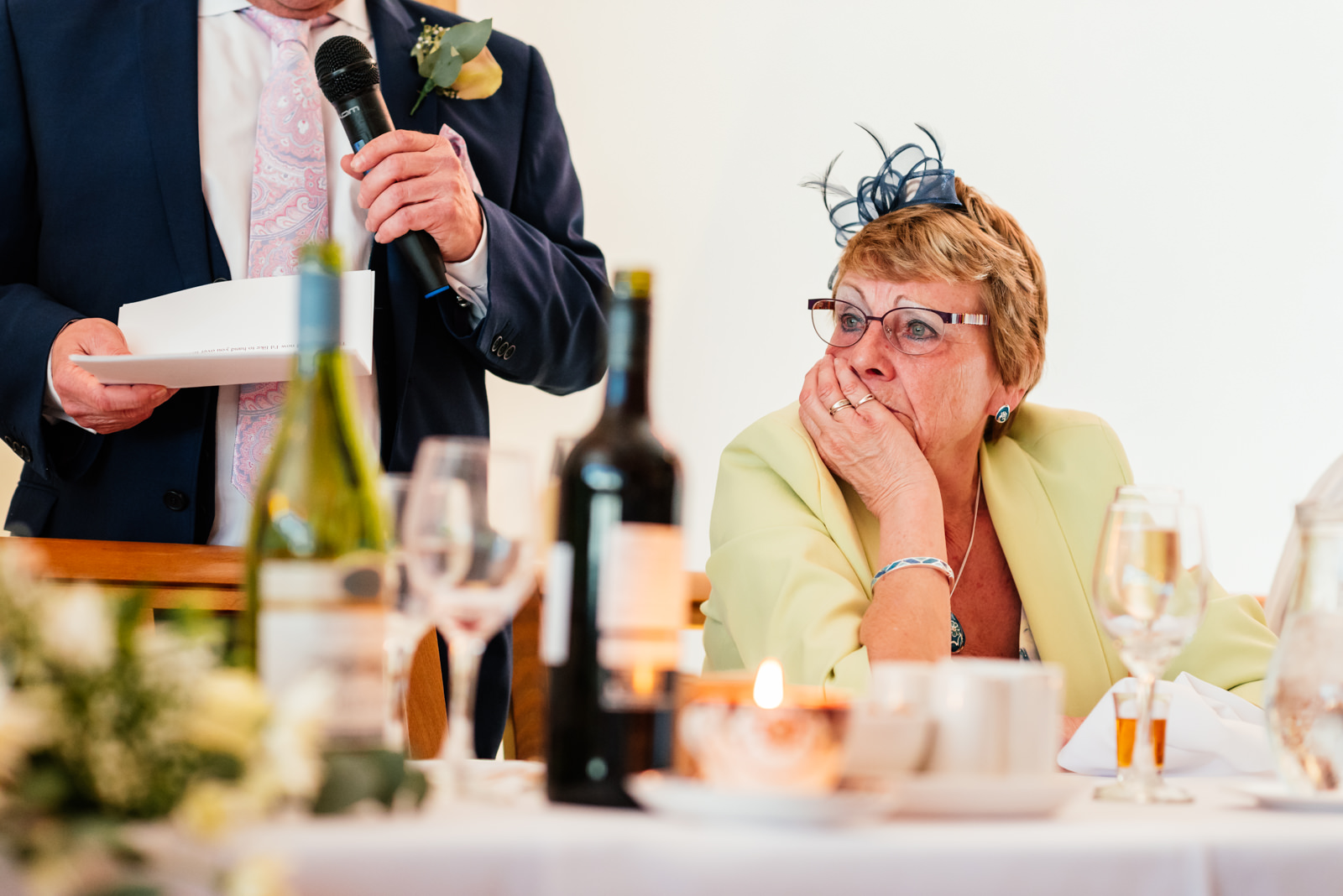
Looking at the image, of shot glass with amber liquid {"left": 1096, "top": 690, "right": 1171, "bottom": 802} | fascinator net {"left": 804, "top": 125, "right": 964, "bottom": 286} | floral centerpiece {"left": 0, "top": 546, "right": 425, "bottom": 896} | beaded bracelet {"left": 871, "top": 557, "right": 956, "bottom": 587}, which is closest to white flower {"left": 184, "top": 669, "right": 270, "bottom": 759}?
floral centerpiece {"left": 0, "top": 546, "right": 425, "bottom": 896}

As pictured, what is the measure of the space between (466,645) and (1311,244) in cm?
333

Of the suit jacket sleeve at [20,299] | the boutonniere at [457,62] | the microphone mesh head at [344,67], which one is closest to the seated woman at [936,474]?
the boutonniere at [457,62]

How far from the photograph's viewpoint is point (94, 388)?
5.07 feet

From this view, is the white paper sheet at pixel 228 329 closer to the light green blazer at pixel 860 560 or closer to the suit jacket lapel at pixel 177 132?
the suit jacket lapel at pixel 177 132

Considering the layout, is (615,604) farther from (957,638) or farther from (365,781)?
(957,638)

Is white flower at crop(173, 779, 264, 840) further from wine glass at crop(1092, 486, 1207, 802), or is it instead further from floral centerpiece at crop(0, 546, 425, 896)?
wine glass at crop(1092, 486, 1207, 802)

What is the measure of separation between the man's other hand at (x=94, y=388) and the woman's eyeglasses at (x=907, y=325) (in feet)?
3.06

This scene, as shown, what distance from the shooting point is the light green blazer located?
144cm

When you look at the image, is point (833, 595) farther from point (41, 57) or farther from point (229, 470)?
point (41, 57)

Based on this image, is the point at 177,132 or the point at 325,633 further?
the point at 177,132

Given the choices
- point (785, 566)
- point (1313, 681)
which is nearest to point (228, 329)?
point (785, 566)

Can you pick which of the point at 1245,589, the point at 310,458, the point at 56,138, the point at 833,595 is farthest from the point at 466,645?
the point at 1245,589

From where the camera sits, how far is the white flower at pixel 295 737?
0.54m

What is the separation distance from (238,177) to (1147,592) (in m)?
1.42
